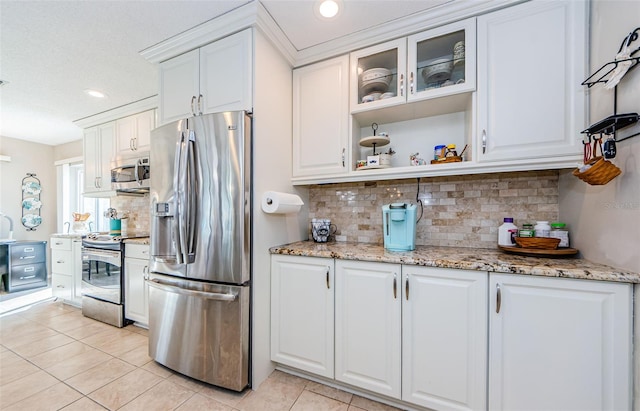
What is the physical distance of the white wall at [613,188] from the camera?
1.05m

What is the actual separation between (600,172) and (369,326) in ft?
4.42

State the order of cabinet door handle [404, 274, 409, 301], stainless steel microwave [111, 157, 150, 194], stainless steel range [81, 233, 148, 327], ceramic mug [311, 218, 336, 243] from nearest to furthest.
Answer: cabinet door handle [404, 274, 409, 301] → ceramic mug [311, 218, 336, 243] → stainless steel range [81, 233, 148, 327] → stainless steel microwave [111, 157, 150, 194]

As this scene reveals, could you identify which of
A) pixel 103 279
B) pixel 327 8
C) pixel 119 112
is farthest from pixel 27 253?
pixel 327 8

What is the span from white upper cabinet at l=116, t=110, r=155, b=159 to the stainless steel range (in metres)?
1.03

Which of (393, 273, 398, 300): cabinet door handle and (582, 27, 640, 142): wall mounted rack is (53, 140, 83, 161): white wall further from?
(582, 27, 640, 142): wall mounted rack

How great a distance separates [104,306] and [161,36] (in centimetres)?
270

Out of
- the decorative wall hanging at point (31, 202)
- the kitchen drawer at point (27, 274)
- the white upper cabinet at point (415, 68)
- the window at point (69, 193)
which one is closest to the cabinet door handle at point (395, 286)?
the white upper cabinet at point (415, 68)

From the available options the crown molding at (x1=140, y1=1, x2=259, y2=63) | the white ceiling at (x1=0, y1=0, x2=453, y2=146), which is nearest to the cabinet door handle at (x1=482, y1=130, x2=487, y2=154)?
the white ceiling at (x1=0, y1=0, x2=453, y2=146)

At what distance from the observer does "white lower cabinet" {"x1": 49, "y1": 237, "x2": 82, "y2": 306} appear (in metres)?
3.02

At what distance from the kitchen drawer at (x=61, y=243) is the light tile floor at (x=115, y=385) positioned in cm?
112

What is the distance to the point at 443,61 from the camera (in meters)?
1.67

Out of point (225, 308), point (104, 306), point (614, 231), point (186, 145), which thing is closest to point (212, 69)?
point (186, 145)

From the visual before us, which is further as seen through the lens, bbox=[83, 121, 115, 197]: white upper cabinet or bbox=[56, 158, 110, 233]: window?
bbox=[56, 158, 110, 233]: window

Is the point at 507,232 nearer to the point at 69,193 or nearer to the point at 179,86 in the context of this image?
the point at 179,86
